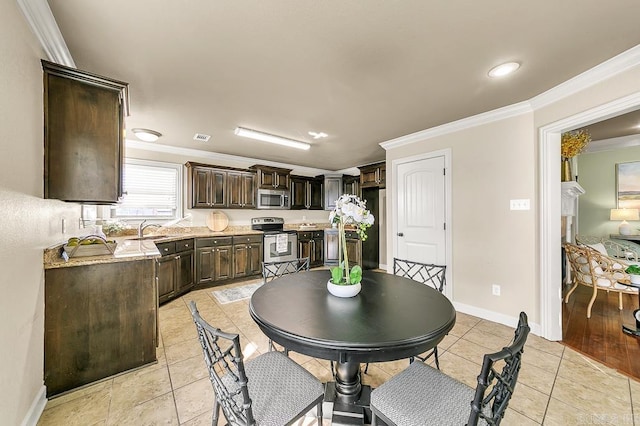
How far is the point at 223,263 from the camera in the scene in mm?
4406

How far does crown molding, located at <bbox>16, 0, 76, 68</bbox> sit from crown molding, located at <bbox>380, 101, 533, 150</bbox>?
3696 millimetres

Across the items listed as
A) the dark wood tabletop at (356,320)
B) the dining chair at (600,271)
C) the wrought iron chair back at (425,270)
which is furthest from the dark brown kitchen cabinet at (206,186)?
the dining chair at (600,271)

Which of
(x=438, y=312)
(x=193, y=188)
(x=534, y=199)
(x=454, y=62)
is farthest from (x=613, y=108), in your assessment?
(x=193, y=188)

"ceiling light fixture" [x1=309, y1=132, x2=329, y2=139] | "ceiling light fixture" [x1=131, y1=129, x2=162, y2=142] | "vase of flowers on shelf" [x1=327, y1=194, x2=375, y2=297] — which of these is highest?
"ceiling light fixture" [x1=309, y1=132, x2=329, y2=139]

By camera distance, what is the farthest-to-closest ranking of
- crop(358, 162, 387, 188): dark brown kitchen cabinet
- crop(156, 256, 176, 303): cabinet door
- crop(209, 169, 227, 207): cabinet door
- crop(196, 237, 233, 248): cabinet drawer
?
crop(358, 162, 387, 188): dark brown kitchen cabinet, crop(209, 169, 227, 207): cabinet door, crop(196, 237, 233, 248): cabinet drawer, crop(156, 256, 176, 303): cabinet door

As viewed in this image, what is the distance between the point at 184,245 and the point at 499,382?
4.14 m

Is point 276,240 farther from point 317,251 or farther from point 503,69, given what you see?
point 503,69

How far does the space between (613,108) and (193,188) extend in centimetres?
526

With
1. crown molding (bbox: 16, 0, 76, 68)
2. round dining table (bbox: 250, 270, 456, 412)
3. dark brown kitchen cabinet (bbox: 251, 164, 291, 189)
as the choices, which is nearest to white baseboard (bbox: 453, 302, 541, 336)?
round dining table (bbox: 250, 270, 456, 412)

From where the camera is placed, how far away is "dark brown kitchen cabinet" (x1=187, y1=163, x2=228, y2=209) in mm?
4395

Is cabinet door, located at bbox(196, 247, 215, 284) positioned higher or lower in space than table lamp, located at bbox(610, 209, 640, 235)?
lower

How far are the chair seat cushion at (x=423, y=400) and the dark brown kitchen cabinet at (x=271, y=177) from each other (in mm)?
4471

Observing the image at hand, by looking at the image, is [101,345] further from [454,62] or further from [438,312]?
[454,62]

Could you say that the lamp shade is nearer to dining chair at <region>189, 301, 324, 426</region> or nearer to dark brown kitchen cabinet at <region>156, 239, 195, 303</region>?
dining chair at <region>189, 301, 324, 426</region>
